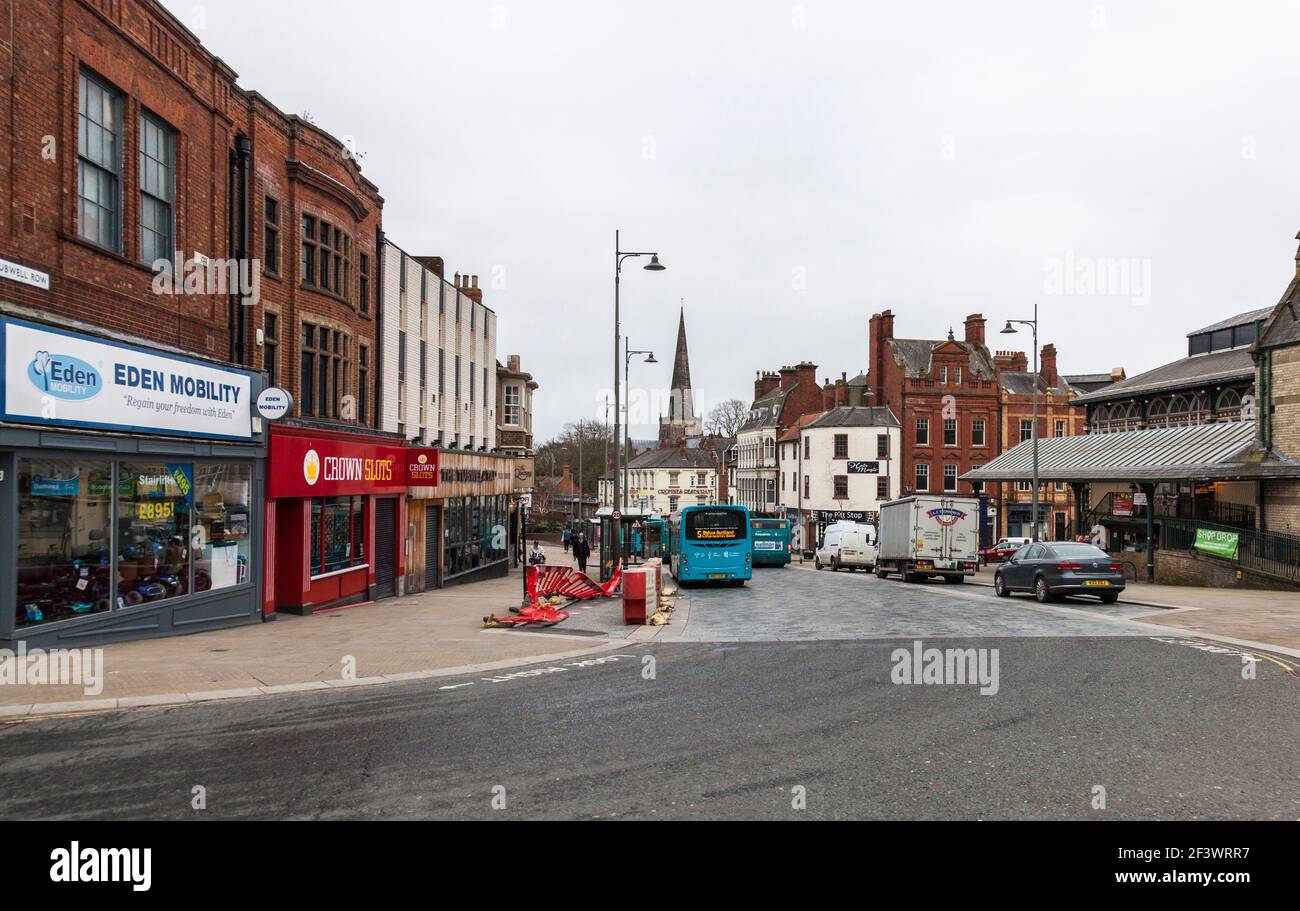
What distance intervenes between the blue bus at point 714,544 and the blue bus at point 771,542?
56.9 ft

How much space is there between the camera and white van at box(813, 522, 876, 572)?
46562 mm

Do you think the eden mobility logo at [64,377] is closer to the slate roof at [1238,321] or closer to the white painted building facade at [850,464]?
the slate roof at [1238,321]

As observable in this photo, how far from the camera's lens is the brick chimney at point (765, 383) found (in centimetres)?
10156

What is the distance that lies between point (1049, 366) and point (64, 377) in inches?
2890

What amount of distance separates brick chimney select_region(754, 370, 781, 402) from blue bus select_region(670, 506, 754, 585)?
230 ft

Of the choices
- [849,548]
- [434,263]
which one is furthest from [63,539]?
[849,548]

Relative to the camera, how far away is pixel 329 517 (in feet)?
74.6

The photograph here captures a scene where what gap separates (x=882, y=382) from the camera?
76.4m

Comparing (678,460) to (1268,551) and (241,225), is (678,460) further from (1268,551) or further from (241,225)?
(241,225)

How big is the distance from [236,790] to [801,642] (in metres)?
11.0

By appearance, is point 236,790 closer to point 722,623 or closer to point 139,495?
point 139,495

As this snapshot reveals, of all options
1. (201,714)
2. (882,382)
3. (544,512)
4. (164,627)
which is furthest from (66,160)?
(544,512)

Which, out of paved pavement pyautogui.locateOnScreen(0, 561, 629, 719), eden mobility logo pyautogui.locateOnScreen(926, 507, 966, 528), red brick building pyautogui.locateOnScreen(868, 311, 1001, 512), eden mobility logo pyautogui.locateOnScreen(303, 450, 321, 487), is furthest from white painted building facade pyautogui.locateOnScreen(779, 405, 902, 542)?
paved pavement pyautogui.locateOnScreen(0, 561, 629, 719)
